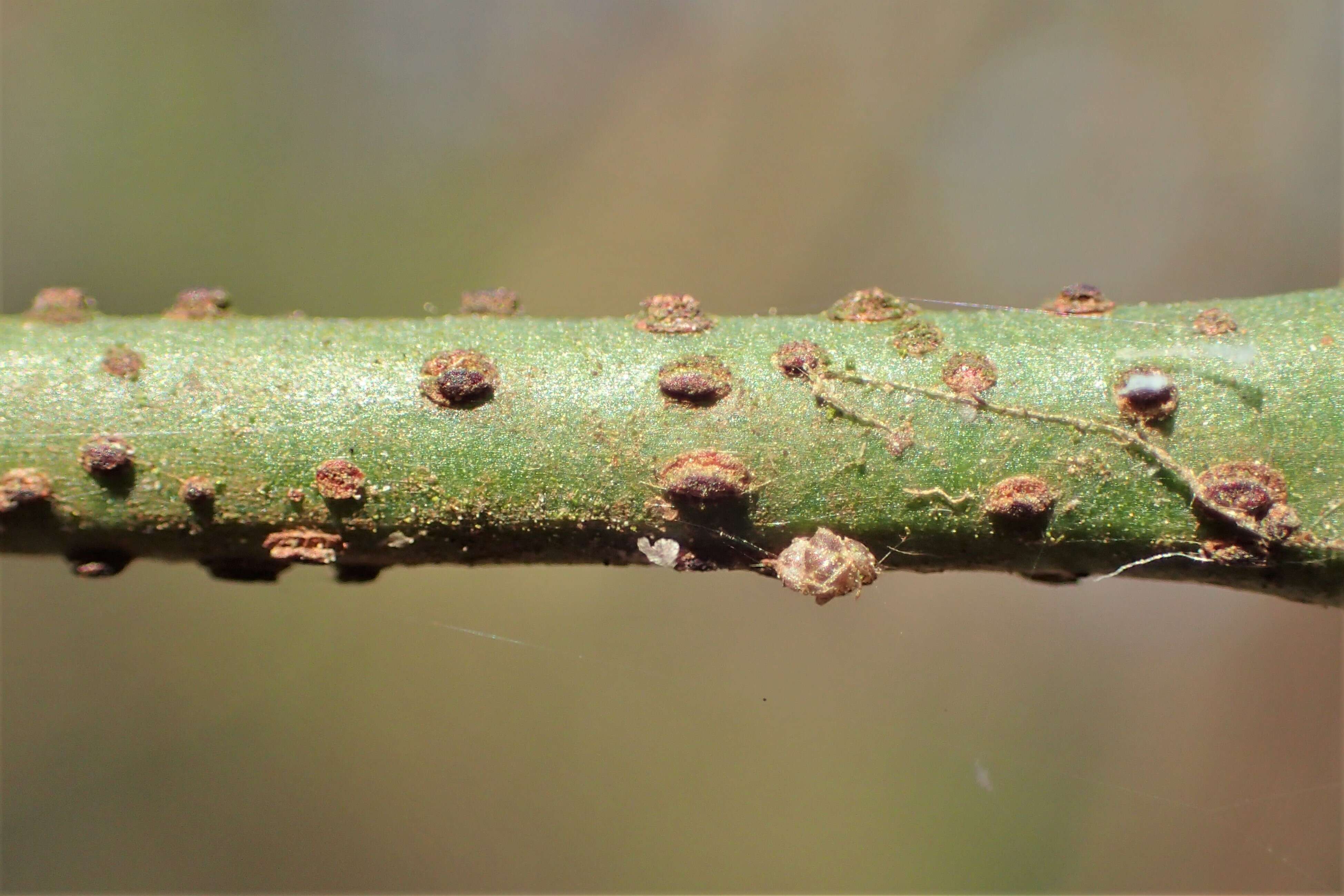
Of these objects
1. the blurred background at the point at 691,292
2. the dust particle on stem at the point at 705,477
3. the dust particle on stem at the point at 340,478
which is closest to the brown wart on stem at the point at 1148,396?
the dust particle on stem at the point at 705,477

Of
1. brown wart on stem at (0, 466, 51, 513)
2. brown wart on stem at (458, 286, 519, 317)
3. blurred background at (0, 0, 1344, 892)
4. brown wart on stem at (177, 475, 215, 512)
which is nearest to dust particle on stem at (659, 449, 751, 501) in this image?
brown wart on stem at (458, 286, 519, 317)

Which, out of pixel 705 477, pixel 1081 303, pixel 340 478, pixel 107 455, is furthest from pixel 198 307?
pixel 1081 303

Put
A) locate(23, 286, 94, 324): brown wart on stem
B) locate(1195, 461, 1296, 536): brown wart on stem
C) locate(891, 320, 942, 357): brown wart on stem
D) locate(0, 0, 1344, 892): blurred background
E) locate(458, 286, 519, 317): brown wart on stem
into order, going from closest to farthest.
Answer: locate(1195, 461, 1296, 536): brown wart on stem → locate(891, 320, 942, 357): brown wart on stem → locate(23, 286, 94, 324): brown wart on stem → locate(458, 286, 519, 317): brown wart on stem → locate(0, 0, 1344, 892): blurred background

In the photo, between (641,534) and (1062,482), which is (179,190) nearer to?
(641,534)

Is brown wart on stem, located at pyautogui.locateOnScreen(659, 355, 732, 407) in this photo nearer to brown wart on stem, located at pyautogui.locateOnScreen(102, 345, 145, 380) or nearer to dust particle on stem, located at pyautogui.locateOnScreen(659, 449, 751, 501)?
dust particle on stem, located at pyautogui.locateOnScreen(659, 449, 751, 501)

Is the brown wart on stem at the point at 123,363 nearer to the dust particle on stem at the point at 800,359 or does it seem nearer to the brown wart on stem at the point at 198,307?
the brown wart on stem at the point at 198,307

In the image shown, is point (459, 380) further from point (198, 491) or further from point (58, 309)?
point (58, 309)
